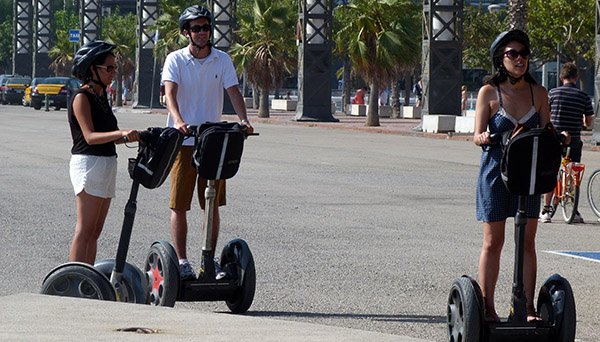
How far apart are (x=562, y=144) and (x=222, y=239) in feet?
21.9

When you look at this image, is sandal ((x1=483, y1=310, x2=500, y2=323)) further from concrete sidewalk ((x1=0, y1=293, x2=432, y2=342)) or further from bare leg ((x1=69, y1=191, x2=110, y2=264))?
bare leg ((x1=69, y1=191, x2=110, y2=264))

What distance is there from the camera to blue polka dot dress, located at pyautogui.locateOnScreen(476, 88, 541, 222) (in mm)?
7934

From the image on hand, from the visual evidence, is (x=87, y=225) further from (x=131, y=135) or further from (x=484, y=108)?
(x=484, y=108)

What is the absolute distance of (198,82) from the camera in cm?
992

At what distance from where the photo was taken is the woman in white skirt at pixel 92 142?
28.5ft

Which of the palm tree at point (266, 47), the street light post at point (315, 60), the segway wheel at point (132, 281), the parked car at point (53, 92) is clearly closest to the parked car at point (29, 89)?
the parked car at point (53, 92)

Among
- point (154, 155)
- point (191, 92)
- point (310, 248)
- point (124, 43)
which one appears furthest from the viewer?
point (124, 43)

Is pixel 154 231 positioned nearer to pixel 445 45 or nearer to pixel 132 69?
pixel 445 45

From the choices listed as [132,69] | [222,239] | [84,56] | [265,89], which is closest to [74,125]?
[84,56]

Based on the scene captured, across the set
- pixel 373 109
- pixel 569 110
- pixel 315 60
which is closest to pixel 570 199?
pixel 569 110

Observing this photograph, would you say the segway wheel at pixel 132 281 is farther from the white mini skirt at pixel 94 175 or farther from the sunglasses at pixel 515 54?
the sunglasses at pixel 515 54

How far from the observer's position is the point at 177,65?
9938 mm

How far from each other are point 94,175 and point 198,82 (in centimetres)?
138

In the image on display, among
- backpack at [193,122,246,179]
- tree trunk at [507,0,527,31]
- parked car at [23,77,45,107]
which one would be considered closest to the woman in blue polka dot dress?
backpack at [193,122,246,179]
